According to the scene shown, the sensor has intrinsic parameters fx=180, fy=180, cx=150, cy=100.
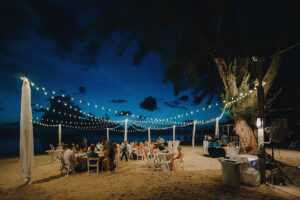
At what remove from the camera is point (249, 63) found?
8.68 metres

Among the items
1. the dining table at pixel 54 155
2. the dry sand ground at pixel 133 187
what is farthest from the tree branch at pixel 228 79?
the dining table at pixel 54 155

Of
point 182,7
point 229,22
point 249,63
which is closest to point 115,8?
point 182,7

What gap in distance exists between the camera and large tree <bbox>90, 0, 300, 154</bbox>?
782cm

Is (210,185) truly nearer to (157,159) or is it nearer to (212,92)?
(157,159)

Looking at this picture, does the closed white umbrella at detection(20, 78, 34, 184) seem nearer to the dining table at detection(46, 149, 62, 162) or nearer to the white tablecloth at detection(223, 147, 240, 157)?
the dining table at detection(46, 149, 62, 162)

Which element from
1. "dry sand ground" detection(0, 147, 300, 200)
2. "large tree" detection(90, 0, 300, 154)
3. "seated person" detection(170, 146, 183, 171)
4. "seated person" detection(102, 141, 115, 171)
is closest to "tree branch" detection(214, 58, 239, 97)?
"large tree" detection(90, 0, 300, 154)

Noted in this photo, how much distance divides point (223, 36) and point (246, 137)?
536cm

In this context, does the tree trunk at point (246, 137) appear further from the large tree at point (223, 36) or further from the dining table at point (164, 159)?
the dining table at point (164, 159)

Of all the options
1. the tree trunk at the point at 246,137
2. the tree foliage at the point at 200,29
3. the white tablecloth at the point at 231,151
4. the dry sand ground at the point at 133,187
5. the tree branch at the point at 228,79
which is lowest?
the dry sand ground at the point at 133,187

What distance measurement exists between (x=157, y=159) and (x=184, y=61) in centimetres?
548

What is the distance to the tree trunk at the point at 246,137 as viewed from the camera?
775cm

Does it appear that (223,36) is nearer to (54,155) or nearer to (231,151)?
(231,151)

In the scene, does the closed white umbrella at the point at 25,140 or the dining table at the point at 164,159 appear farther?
the dining table at the point at 164,159

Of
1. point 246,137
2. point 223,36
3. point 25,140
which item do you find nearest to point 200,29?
point 223,36
